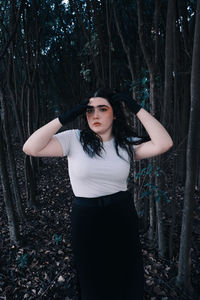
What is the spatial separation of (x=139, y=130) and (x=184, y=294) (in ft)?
8.16

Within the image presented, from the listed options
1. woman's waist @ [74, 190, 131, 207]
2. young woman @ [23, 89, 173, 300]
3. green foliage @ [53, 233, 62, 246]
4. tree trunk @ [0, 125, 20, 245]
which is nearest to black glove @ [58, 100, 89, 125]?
young woman @ [23, 89, 173, 300]

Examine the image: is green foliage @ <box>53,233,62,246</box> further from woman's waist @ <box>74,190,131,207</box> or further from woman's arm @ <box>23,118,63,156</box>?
woman's arm @ <box>23,118,63,156</box>

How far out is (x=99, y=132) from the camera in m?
1.72

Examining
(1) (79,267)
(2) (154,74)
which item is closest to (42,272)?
(1) (79,267)

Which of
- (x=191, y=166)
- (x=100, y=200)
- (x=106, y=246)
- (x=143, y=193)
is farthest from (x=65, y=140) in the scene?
(x=143, y=193)

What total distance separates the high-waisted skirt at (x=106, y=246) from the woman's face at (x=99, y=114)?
1.96 ft

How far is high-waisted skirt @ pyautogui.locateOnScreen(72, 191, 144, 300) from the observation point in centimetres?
160

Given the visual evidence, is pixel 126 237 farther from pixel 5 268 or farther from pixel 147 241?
pixel 5 268

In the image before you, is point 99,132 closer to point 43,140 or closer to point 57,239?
point 43,140

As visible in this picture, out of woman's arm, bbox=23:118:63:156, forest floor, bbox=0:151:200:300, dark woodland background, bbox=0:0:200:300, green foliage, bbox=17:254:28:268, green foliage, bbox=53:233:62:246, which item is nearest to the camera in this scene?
woman's arm, bbox=23:118:63:156

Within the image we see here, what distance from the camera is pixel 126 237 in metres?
1.68

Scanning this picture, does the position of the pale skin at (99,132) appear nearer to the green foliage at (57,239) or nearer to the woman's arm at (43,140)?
the woman's arm at (43,140)

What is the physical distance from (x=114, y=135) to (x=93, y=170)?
45 centimetres

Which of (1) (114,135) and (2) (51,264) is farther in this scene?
(2) (51,264)
